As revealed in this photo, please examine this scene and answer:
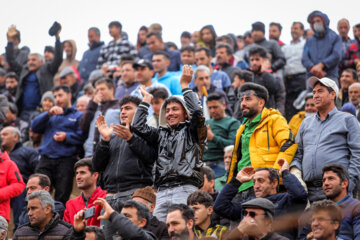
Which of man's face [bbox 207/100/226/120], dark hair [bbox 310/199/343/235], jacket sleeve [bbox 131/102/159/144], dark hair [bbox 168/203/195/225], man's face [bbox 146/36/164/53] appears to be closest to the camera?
dark hair [bbox 310/199/343/235]

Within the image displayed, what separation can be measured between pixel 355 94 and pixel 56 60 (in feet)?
23.9

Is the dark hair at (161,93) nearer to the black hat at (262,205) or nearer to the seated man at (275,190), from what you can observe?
the seated man at (275,190)

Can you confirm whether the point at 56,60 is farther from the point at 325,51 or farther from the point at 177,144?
the point at 177,144

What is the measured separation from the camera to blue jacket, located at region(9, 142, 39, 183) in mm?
12453

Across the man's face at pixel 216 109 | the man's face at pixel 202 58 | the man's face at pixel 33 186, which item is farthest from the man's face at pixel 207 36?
the man's face at pixel 33 186

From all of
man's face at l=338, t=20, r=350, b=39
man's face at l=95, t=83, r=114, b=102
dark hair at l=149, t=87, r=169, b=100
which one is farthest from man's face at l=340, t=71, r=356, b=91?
man's face at l=95, t=83, r=114, b=102

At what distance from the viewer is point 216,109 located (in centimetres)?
1152

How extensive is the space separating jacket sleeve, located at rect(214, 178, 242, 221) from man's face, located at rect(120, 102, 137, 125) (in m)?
1.65

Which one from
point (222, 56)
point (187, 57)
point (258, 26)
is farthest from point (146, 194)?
point (258, 26)

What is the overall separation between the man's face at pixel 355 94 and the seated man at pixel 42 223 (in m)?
5.59

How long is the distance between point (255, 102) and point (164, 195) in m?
1.78

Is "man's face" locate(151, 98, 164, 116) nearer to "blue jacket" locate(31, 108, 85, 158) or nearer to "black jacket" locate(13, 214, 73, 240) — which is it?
"blue jacket" locate(31, 108, 85, 158)

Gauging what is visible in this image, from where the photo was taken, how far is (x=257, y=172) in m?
8.12

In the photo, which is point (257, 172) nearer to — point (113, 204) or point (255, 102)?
point (255, 102)
